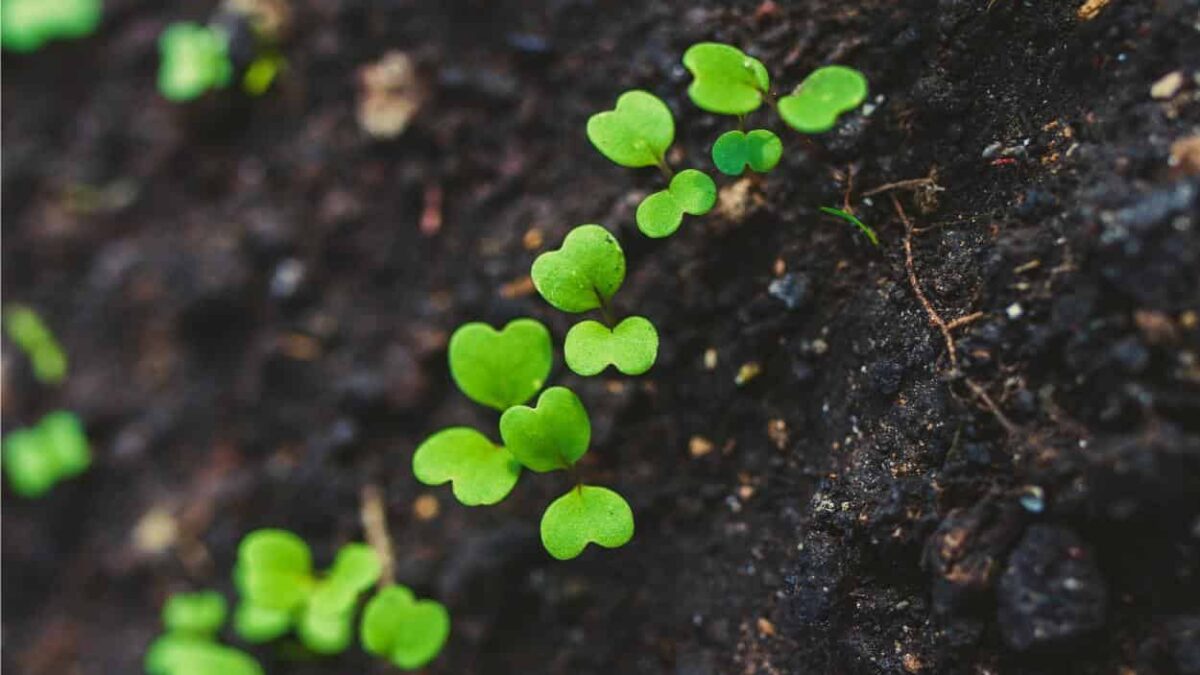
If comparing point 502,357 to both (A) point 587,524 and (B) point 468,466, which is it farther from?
(A) point 587,524

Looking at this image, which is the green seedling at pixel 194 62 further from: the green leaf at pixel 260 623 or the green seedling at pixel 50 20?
the green leaf at pixel 260 623

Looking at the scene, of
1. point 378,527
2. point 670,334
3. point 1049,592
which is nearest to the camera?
point 1049,592

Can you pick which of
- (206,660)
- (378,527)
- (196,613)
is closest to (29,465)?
(196,613)

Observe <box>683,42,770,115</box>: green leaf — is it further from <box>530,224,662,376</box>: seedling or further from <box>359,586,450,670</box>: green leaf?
<box>359,586,450,670</box>: green leaf

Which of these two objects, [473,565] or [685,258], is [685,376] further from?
[473,565]

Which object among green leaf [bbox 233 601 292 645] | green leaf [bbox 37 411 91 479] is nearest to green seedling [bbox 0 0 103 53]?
green leaf [bbox 37 411 91 479]

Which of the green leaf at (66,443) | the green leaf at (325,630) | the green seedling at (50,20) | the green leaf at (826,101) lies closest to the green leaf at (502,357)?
the green leaf at (826,101)
